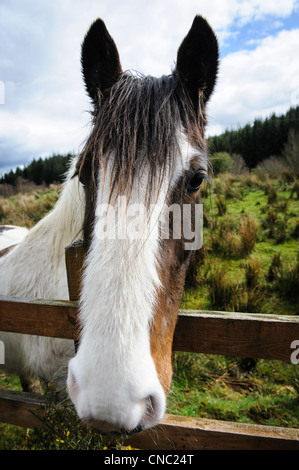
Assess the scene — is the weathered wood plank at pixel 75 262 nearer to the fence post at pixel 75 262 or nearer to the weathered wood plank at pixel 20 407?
the fence post at pixel 75 262

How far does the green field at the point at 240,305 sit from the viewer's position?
2947 mm

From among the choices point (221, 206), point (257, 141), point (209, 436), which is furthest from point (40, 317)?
point (257, 141)

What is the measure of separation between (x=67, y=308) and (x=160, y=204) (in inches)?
32.1

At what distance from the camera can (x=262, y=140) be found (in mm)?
37969

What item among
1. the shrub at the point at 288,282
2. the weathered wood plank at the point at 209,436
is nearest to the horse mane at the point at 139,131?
the weathered wood plank at the point at 209,436

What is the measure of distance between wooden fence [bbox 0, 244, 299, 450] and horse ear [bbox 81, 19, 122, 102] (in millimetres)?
1232

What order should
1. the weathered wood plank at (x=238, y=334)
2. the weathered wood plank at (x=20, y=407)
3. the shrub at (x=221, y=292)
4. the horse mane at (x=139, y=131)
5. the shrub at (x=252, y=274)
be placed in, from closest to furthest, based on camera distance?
1. the horse mane at (x=139, y=131)
2. the weathered wood plank at (x=238, y=334)
3. the weathered wood plank at (x=20, y=407)
4. the shrub at (x=221, y=292)
5. the shrub at (x=252, y=274)

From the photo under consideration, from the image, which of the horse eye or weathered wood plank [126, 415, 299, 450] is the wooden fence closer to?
weathered wood plank [126, 415, 299, 450]

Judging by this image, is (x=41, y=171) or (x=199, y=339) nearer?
(x=199, y=339)

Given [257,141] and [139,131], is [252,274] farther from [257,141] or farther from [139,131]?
[257,141]

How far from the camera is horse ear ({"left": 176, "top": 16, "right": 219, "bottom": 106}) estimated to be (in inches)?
63.5

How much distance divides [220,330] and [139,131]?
1135 mm

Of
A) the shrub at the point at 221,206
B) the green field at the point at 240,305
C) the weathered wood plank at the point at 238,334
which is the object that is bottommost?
the green field at the point at 240,305
